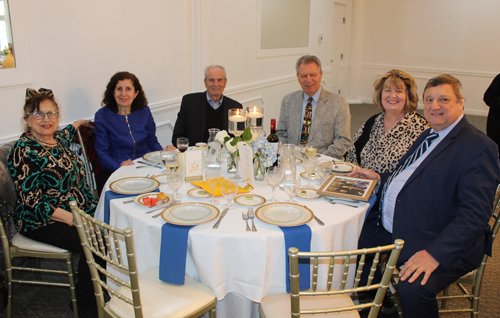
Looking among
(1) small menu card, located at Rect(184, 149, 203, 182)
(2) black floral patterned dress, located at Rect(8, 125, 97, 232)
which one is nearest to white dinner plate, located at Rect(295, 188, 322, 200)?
(1) small menu card, located at Rect(184, 149, 203, 182)

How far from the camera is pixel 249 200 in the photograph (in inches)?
78.5

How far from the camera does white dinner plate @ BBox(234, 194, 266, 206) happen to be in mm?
1960

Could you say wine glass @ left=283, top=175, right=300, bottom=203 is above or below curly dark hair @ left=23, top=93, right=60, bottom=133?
below

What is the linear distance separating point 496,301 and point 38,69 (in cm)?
371

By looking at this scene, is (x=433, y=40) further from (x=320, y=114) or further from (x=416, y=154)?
(x=416, y=154)

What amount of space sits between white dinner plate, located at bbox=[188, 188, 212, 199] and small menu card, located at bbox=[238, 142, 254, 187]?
0.24 metres

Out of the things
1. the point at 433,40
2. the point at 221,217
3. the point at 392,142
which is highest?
the point at 433,40

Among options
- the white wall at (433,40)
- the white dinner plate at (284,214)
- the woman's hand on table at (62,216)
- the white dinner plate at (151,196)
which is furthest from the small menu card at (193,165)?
the white wall at (433,40)

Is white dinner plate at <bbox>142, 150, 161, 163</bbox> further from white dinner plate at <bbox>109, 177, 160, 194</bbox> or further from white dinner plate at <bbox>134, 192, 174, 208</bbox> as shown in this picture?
white dinner plate at <bbox>134, 192, 174, 208</bbox>

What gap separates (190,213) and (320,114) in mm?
1835

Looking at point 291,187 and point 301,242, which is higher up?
point 291,187

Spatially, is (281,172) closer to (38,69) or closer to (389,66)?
(38,69)

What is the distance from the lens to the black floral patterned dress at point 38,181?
7.01 ft

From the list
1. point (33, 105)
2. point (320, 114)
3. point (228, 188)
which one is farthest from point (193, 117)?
point (228, 188)
